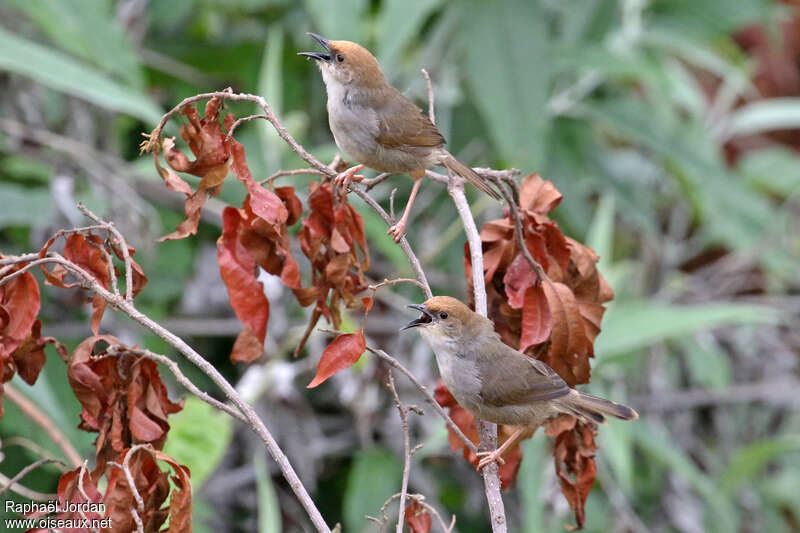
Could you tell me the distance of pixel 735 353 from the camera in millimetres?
6836

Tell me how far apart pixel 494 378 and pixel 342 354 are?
0.58 metres

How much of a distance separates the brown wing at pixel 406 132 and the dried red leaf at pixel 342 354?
36.6 inches

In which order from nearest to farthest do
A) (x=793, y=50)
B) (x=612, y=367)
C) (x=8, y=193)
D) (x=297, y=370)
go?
1. (x=8, y=193)
2. (x=297, y=370)
3. (x=612, y=367)
4. (x=793, y=50)

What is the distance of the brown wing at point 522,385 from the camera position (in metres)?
2.50

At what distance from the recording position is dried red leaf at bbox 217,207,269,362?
225 cm

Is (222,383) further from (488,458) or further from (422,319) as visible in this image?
(422,319)

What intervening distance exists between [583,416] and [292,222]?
0.87m

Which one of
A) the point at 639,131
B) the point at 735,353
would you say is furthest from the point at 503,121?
the point at 735,353

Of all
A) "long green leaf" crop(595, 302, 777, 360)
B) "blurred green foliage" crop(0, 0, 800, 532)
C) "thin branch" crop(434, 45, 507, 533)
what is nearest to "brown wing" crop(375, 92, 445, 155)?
"thin branch" crop(434, 45, 507, 533)

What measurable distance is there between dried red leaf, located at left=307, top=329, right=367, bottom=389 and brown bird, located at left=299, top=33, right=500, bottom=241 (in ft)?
2.51

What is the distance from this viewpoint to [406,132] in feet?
9.55

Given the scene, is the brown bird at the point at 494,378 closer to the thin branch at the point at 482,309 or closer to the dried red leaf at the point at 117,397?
the thin branch at the point at 482,309

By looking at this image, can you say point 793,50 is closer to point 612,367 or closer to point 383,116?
point 612,367

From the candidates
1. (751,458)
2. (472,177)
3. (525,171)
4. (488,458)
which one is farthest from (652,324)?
(488,458)
